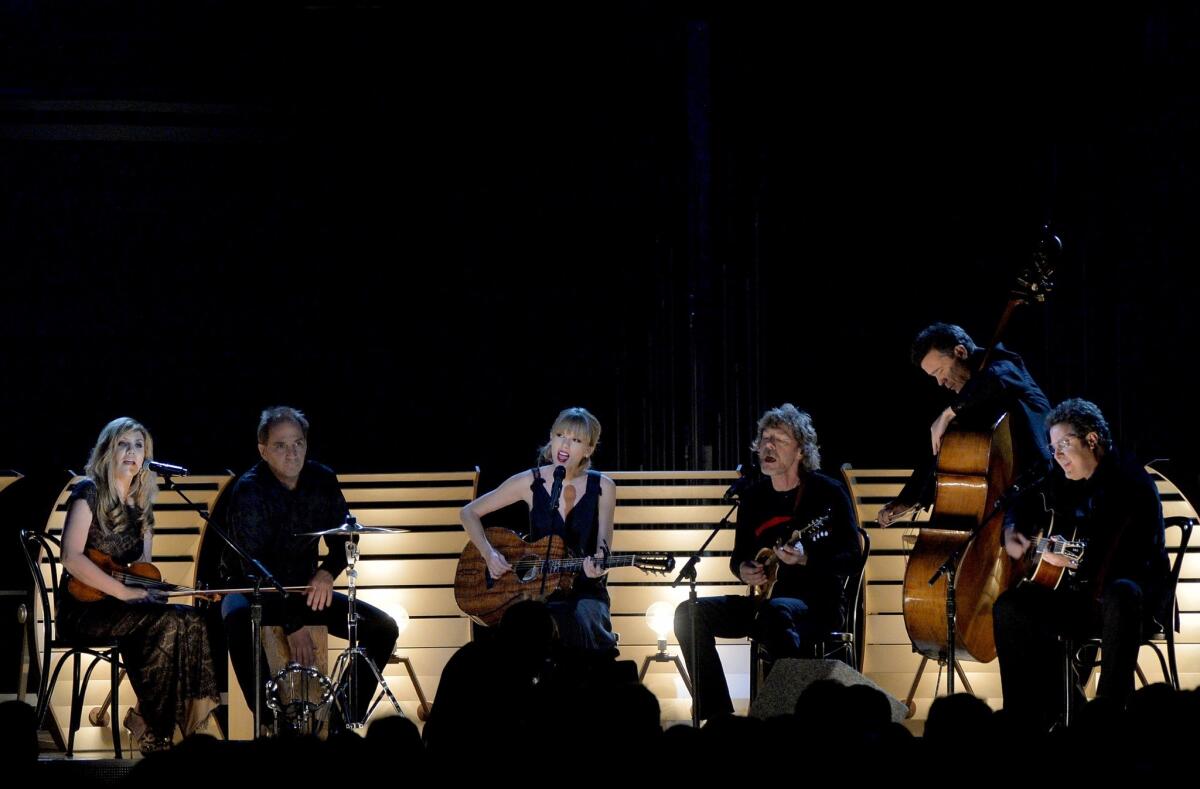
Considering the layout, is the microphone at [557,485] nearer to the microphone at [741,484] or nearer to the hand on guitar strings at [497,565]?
the hand on guitar strings at [497,565]

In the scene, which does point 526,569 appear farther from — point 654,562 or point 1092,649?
point 1092,649

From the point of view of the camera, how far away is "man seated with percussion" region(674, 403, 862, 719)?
5.91 metres

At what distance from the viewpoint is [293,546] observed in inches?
250

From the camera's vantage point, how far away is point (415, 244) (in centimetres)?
877

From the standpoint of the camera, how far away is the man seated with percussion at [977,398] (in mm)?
6176

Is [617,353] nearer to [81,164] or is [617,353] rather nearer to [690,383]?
[690,383]

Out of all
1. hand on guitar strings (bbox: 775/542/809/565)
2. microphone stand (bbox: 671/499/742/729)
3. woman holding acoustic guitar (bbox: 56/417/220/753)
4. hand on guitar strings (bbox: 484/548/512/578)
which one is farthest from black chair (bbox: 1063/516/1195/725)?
woman holding acoustic guitar (bbox: 56/417/220/753)

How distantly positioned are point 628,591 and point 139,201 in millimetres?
4491

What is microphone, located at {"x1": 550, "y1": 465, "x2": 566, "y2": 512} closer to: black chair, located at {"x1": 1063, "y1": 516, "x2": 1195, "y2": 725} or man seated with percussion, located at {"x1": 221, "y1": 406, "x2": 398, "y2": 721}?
man seated with percussion, located at {"x1": 221, "y1": 406, "x2": 398, "y2": 721}

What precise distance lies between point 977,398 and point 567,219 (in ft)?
11.3

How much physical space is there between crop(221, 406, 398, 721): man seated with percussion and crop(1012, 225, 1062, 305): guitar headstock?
141 inches

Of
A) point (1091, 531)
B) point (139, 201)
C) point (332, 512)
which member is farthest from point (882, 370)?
point (139, 201)


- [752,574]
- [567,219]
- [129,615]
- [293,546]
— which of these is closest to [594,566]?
[752,574]

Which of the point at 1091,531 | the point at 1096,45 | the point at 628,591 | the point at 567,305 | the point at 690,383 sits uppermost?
the point at 1096,45
